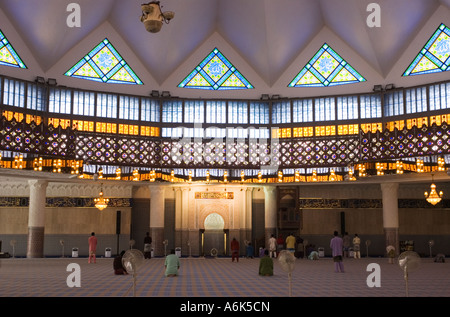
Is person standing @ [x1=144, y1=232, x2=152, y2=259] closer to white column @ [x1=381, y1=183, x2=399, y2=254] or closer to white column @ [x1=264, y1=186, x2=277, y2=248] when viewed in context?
white column @ [x1=264, y1=186, x2=277, y2=248]

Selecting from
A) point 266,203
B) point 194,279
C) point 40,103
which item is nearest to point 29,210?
point 40,103

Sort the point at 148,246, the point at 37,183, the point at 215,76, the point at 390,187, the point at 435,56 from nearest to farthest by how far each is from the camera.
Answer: the point at 435,56 < the point at 148,246 < the point at 37,183 < the point at 390,187 < the point at 215,76

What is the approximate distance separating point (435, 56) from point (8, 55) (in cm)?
2113

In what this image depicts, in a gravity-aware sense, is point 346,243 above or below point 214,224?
below

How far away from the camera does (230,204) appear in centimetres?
3272

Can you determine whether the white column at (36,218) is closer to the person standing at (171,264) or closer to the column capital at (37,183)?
the column capital at (37,183)

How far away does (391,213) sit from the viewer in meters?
29.2

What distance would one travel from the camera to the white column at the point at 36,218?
27859mm

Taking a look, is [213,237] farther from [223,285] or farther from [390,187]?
[223,285]

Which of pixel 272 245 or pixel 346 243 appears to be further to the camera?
pixel 346 243

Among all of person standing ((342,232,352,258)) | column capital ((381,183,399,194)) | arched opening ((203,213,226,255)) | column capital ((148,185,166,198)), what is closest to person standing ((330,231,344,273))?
person standing ((342,232,352,258))

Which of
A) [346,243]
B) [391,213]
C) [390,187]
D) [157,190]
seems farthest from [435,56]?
[157,190]

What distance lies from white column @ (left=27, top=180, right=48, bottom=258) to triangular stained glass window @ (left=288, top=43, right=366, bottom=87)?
14.8 metres
